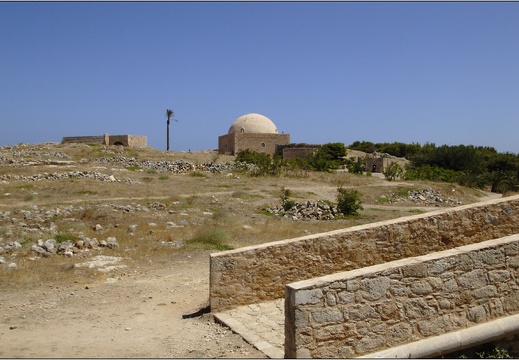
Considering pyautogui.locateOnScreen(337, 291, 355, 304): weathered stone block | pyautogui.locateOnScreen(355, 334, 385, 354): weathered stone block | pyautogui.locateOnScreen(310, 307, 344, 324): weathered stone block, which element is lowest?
pyautogui.locateOnScreen(355, 334, 385, 354): weathered stone block

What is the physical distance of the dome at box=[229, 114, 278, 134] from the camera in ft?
167

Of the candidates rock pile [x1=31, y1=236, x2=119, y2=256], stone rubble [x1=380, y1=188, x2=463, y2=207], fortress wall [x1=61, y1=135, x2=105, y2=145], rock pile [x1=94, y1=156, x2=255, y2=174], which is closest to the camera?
rock pile [x1=31, y1=236, x2=119, y2=256]

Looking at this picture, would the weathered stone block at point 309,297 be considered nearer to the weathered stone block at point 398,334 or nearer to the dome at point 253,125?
the weathered stone block at point 398,334

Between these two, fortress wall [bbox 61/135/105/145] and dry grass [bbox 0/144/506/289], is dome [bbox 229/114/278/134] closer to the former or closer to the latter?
fortress wall [bbox 61/135/105/145]

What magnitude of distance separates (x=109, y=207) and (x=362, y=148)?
50.1 m

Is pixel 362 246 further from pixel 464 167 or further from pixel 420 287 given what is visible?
pixel 464 167

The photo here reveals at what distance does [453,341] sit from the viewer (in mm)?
4395

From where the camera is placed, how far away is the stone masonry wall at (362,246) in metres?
6.77

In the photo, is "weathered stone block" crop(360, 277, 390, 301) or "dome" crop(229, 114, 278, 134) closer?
"weathered stone block" crop(360, 277, 390, 301)

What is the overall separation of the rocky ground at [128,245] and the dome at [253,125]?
75.7 ft

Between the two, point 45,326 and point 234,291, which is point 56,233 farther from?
point 234,291

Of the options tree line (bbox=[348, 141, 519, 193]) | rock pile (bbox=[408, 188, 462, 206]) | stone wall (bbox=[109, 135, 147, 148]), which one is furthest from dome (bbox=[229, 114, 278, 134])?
rock pile (bbox=[408, 188, 462, 206])

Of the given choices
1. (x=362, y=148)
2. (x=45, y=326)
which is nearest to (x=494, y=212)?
(x=45, y=326)

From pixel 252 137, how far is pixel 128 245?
120 ft
